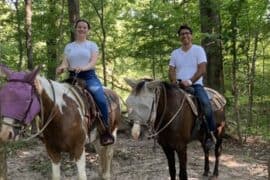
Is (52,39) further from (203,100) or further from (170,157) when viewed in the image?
(170,157)

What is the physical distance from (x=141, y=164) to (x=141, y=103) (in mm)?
3328

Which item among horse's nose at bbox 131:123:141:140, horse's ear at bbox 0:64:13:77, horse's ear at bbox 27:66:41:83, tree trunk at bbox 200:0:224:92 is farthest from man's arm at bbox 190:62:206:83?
tree trunk at bbox 200:0:224:92

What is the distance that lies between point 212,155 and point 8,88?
643 cm

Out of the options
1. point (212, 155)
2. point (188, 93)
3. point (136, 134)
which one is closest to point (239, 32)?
point (212, 155)

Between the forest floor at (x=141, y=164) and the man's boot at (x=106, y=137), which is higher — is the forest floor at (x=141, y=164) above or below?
below

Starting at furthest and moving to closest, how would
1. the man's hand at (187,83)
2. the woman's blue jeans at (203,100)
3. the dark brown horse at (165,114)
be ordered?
the woman's blue jeans at (203,100), the man's hand at (187,83), the dark brown horse at (165,114)

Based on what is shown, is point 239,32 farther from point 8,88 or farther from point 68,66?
point 8,88

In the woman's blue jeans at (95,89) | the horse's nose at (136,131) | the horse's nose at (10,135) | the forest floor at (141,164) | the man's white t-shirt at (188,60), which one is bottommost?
the forest floor at (141,164)

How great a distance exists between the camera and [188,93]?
255 inches

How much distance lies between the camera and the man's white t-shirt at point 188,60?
252 inches

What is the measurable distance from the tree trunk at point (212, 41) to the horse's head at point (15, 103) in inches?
267

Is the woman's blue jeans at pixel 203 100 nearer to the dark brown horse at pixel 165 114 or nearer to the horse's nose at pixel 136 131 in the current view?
the dark brown horse at pixel 165 114

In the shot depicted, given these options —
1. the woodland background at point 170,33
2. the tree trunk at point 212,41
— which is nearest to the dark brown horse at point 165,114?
the woodland background at point 170,33

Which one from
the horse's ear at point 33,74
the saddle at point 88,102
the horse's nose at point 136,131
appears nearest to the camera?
the horse's ear at point 33,74
